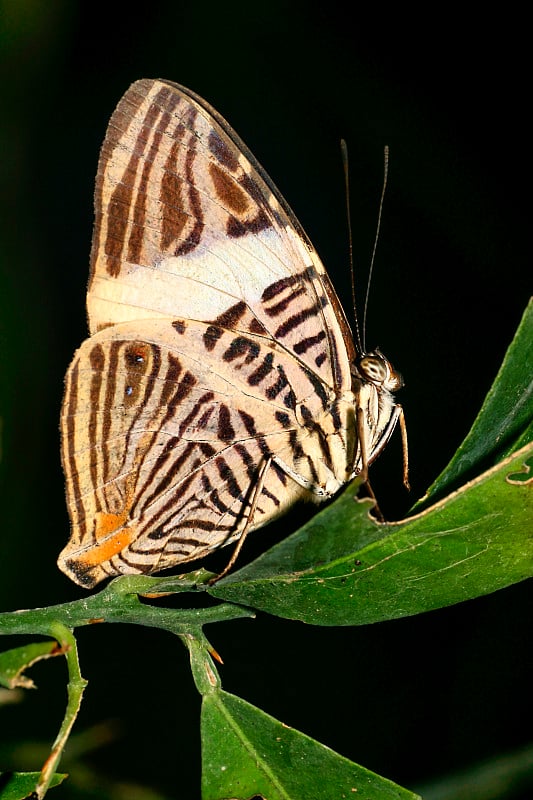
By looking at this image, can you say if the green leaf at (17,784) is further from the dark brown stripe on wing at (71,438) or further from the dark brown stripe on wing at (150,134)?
the dark brown stripe on wing at (150,134)

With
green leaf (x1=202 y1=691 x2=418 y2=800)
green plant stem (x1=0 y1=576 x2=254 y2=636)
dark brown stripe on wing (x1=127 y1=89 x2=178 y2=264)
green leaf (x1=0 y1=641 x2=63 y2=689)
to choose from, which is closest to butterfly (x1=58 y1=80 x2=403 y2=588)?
dark brown stripe on wing (x1=127 y1=89 x2=178 y2=264)

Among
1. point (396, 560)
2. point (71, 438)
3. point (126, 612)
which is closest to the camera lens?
point (396, 560)

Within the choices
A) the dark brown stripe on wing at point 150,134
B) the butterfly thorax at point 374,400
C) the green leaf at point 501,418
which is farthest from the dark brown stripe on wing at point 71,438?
the green leaf at point 501,418

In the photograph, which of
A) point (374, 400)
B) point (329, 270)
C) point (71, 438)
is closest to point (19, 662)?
point (71, 438)

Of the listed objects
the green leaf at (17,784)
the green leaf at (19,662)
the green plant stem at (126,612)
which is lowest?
the green leaf at (17,784)

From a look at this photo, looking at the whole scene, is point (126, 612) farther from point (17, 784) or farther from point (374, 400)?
point (374, 400)

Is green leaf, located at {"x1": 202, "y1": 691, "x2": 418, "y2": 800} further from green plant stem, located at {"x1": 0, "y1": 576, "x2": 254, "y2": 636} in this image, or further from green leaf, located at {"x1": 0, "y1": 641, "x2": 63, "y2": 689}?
green leaf, located at {"x1": 0, "y1": 641, "x2": 63, "y2": 689}

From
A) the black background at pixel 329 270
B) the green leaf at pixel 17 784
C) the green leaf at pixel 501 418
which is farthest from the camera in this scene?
the black background at pixel 329 270
